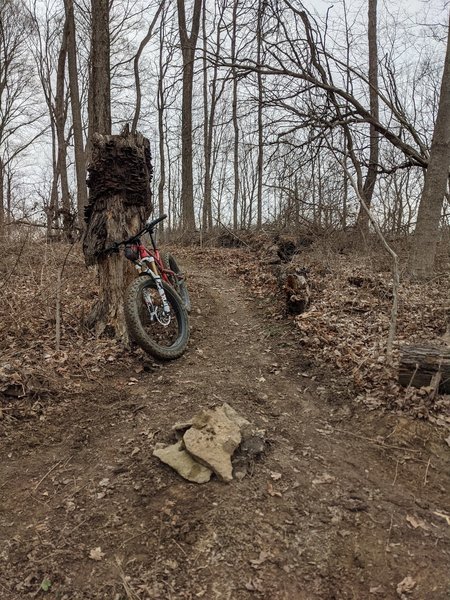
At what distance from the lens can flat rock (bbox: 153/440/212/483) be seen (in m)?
2.88

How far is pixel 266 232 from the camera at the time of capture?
1273 centimetres

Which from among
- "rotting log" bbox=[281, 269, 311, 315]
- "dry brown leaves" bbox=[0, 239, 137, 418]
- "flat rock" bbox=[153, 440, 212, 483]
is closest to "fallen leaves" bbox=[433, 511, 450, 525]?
"flat rock" bbox=[153, 440, 212, 483]

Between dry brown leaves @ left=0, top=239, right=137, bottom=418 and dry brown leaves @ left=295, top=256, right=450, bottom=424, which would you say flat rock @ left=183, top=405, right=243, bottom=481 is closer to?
dry brown leaves @ left=295, top=256, right=450, bottom=424

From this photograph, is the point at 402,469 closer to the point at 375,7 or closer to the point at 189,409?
the point at 189,409

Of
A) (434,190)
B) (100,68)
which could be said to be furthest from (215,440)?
(100,68)

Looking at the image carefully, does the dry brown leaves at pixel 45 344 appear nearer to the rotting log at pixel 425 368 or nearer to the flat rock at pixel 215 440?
the flat rock at pixel 215 440

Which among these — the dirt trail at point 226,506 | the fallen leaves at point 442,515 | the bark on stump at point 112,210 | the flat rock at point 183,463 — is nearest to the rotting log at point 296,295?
the dirt trail at point 226,506

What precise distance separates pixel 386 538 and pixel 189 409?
6.11 ft

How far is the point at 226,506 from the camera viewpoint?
2.67m

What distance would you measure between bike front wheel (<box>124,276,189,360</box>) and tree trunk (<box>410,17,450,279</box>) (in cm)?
452

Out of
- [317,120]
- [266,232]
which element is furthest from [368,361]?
[266,232]

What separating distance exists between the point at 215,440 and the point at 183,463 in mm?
271

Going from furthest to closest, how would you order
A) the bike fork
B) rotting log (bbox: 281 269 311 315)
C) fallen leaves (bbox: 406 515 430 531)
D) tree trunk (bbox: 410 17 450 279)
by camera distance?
tree trunk (bbox: 410 17 450 279) → rotting log (bbox: 281 269 311 315) → the bike fork → fallen leaves (bbox: 406 515 430 531)

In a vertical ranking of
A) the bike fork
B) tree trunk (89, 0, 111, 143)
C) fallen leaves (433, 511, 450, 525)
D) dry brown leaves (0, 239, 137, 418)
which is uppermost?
tree trunk (89, 0, 111, 143)
